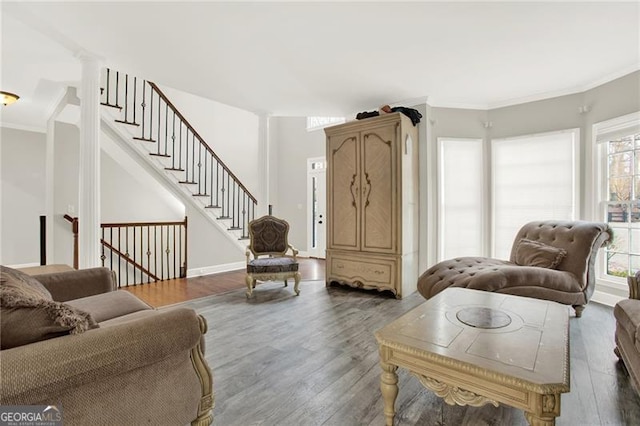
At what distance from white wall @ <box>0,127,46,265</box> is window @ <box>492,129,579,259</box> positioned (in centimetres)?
781

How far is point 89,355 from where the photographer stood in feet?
3.31

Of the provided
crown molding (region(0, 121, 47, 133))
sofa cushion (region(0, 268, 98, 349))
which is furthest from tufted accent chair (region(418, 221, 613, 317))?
crown molding (region(0, 121, 47, 133))

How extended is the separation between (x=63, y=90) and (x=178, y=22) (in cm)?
269

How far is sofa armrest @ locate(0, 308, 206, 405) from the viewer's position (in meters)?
0.89

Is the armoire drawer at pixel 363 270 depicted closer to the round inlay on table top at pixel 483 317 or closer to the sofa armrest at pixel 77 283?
the round inlay on table top at pixel 483 317

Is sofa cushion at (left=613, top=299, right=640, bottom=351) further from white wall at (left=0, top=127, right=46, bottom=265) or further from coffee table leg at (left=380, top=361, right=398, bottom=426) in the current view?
white wall at (left=0, top=127, right=46, bottom=265)

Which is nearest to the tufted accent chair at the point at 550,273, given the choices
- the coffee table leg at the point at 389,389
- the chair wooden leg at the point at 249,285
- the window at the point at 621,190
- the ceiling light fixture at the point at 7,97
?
the window at the point at 621,190

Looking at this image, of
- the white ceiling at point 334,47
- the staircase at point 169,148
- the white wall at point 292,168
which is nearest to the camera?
the white ceiling at point 334,47

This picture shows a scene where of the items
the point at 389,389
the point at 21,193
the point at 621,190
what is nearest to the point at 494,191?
the point at 621,190

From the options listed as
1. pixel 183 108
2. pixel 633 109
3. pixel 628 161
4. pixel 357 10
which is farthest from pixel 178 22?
pixel 628 161

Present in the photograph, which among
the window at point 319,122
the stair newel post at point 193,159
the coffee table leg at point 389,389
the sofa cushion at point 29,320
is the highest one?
the window at point 319,122

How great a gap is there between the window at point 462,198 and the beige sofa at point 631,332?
2.26 m

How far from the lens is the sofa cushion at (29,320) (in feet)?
3.24

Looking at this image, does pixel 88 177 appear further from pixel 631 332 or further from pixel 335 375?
pixel 631 332
